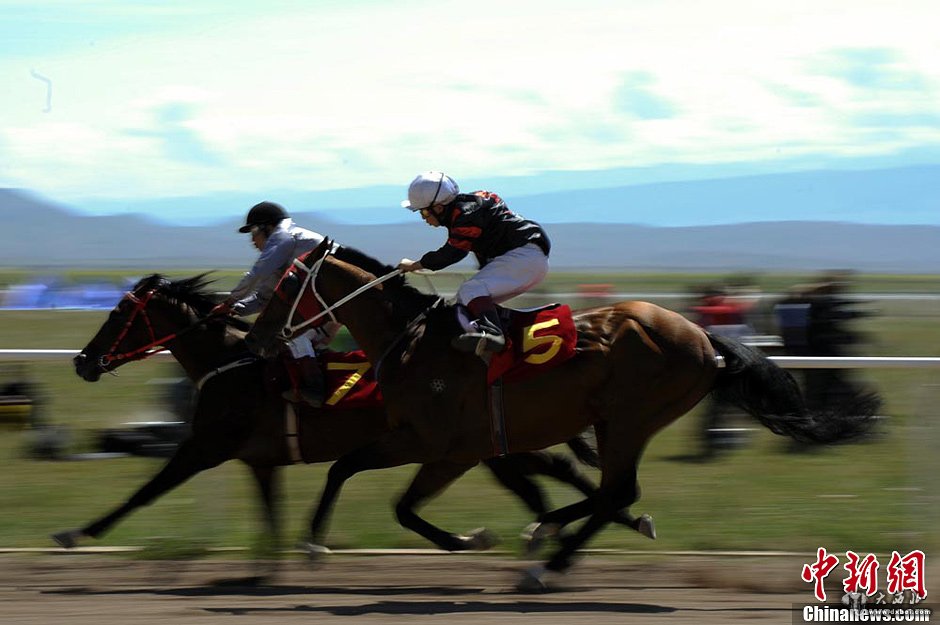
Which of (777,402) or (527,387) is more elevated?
(527,387)

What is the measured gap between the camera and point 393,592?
A: 21.2 ft

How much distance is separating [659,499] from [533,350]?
2598 mm

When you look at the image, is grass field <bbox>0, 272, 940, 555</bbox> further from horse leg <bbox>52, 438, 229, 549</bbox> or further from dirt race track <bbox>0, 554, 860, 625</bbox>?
horse leg <bbox>52, 438, 229, 549</bbox>

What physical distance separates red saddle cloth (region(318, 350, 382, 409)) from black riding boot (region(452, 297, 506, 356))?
719 millimetres

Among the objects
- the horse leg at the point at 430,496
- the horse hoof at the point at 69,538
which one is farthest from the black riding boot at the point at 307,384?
the horse hoof at the point at 69,538

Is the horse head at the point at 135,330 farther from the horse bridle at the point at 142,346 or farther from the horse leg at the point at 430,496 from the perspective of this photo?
the horse leg at the point at 430,496

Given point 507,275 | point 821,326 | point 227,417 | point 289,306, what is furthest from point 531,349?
point 821,326

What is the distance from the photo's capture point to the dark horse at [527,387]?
6.55 meters

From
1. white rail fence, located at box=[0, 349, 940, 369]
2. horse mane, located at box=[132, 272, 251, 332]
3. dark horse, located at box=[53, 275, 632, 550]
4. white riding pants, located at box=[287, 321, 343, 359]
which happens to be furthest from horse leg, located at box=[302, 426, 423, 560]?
white rail fence, located at box=[0, 349, 940, 369]

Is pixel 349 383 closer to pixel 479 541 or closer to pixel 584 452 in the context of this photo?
pixel 479 541

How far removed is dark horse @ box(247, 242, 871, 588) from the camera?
6.55 meters

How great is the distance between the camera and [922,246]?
589 ft

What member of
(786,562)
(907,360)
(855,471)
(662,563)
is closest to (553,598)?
(662,563)

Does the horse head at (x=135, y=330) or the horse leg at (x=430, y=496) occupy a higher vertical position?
the horse head at (x=135, y=330)
